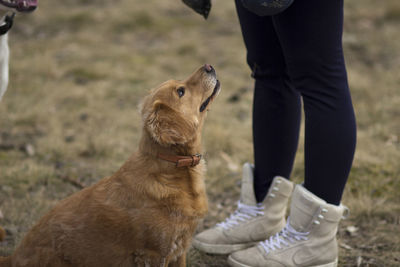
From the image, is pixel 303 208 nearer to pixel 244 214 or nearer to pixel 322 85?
pixel 244 214

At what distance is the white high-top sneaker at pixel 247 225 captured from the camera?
2.56 metres

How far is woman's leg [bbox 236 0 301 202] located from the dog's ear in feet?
1.54

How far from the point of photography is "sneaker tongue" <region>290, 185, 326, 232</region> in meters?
2.16

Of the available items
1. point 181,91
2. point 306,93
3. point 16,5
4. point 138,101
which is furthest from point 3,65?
point 306,93

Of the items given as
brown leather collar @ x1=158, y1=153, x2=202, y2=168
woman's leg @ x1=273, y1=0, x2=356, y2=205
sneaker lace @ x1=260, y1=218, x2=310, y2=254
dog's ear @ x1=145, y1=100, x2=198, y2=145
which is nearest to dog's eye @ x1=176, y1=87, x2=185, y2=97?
dog's ear @ x1=145, y1=100, x2=198, y2=145

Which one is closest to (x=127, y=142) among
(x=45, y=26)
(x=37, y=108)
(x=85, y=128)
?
(x=85, y=128)

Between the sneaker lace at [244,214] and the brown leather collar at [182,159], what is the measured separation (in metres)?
0.54

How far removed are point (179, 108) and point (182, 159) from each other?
264mm

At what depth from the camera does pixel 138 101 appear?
364cm

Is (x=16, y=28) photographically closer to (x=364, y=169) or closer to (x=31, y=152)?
(x=31, y=152)

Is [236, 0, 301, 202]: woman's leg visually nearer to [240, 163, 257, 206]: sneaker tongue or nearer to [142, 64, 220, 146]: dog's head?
[240, 163, 257, 206]: sneaker tongue

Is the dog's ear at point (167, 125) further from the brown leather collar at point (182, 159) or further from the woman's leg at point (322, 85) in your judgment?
the woman's leg at point (322, 85)

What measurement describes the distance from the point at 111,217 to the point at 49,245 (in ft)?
1.01

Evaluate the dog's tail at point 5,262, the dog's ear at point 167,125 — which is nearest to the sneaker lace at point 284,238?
the dog's ear at point 167,125
